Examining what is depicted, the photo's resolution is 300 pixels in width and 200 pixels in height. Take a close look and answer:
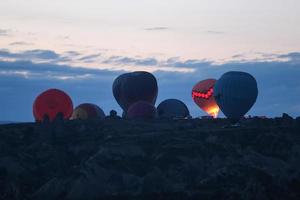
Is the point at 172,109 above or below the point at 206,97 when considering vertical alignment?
below

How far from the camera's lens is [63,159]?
81.1 meters

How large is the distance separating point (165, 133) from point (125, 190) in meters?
18.2

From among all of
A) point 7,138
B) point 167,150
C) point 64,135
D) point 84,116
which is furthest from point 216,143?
point 84,116

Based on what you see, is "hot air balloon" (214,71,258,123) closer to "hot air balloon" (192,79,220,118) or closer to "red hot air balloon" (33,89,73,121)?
"red hot air balloon" (33,89,73,121)

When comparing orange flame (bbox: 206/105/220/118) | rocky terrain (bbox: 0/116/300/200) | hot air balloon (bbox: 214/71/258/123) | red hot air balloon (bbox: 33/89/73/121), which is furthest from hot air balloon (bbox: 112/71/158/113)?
hot air balloon (bbox: 214/71/258/123)

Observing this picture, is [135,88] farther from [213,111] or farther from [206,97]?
[213,111]

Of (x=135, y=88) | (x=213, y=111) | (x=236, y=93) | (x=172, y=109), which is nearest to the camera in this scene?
(x=236, y=93)

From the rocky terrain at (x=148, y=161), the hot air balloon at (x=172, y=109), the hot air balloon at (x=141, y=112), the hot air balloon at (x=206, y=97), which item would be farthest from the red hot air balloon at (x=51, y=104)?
the hot air balloon at (x=206, y=97)

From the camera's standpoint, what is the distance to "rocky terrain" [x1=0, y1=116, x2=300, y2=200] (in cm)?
6556

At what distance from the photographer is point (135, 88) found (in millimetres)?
113562

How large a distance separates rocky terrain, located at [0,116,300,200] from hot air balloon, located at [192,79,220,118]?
26.2m

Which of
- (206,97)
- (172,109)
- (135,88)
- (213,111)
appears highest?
(135,88)

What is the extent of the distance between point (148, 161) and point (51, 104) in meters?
27.7

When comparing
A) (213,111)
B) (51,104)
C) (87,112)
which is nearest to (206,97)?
(213,111)
